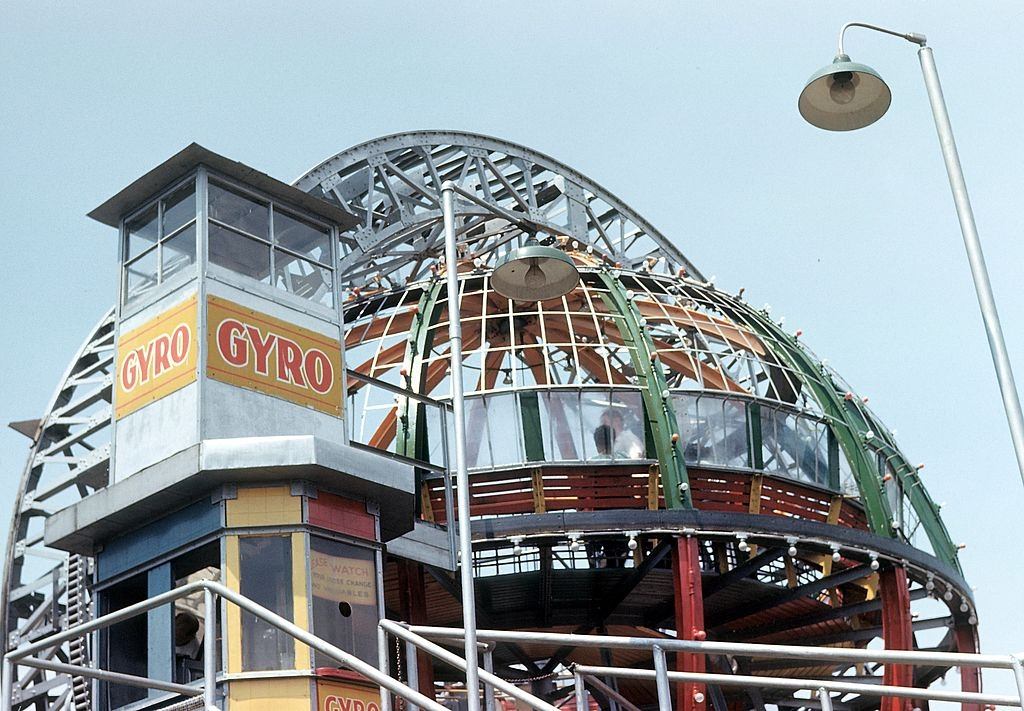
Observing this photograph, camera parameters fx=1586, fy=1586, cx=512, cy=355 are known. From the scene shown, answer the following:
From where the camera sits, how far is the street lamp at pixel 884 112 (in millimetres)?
14391

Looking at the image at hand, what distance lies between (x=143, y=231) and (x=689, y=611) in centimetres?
1123

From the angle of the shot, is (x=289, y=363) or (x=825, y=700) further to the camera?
(x=289, y=363)

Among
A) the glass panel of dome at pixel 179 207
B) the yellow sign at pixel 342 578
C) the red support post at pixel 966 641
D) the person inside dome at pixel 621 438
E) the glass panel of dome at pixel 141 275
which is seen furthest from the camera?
the red support post at pixel 966 641

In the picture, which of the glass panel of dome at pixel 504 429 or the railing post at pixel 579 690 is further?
the glass panel of dome at pixel 504 429

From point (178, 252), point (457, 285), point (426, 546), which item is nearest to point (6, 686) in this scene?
point (457, 285)

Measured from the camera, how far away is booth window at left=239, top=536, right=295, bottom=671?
51.1 feet

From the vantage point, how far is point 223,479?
16234 millimetres

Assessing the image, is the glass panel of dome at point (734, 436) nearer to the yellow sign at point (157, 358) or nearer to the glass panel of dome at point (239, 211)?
the glass panel of dome at point (239, 211)

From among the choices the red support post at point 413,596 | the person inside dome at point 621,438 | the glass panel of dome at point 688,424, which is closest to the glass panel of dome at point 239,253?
the red support post at point 413,596

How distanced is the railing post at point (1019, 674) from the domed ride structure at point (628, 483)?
472 inches

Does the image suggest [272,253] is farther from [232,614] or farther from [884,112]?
[884,112]

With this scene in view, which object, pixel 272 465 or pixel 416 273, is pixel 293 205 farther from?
pixel 416 273

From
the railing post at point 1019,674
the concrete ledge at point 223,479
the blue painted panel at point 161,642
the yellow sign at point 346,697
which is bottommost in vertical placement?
the railing post at point 1019,674

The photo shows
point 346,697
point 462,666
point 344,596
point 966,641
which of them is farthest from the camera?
point 966,641
